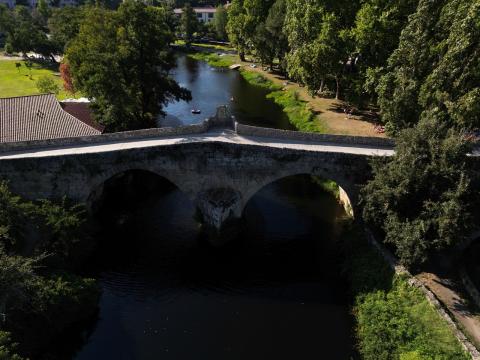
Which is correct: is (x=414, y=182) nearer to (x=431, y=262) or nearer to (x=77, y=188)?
(x=431, y=262)

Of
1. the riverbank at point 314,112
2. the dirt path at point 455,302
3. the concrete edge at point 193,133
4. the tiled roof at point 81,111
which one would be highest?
the concrete edge at point 193,133

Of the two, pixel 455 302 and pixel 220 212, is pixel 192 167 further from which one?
pixel 455 302

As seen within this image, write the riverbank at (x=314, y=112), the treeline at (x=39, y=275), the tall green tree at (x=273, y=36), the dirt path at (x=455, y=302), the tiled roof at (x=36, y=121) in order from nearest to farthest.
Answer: the treeline at (x=39, y=275), the dirt path at (x=455, y=302), the tiled roof at (x=36, y=121), the riverbank at (x=314, y=112), the tall green tree at (x=273, y=36)

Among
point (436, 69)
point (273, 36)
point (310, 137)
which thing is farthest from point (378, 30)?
point (273, 36)

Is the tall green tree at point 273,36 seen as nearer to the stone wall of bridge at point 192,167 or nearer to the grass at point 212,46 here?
the grass at point 212,46

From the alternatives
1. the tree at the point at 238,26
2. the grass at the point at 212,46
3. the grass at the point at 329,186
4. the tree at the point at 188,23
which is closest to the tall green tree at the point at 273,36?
the tree at the point at 238,26

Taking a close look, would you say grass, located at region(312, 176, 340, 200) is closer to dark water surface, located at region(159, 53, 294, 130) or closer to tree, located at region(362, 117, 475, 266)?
tree, located at region(362, 117, 475, 266)

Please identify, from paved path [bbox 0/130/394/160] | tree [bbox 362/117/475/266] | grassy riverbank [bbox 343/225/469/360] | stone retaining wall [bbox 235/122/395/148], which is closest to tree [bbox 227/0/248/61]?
stone retaining wall [bbox 235/122/395/148]
